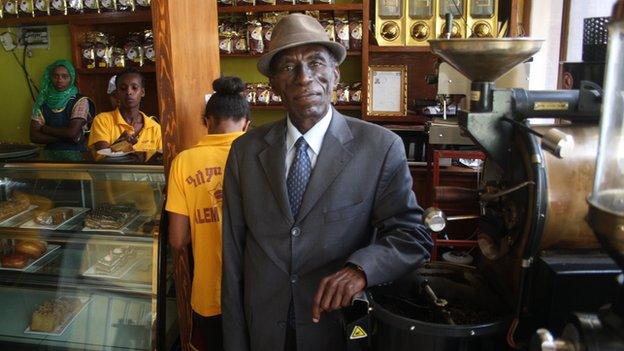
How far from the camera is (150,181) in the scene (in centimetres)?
206

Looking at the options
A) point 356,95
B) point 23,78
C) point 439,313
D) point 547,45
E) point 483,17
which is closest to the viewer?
point 439,313

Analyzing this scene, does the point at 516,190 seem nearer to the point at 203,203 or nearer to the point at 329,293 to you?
the point at 329,293

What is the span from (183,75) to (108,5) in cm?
243

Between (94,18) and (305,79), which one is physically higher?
(94,18)

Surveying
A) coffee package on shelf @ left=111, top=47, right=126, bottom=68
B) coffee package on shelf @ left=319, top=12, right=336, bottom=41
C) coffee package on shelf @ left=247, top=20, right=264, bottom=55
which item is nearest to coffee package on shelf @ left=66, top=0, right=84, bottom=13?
coffee package on shelf @ left=111, top=47, right=126, bottom=68

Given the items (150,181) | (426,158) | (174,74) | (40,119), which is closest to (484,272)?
(174,74)

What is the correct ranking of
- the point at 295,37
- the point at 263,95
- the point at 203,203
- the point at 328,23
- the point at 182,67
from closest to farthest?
the point at 295,37, the point at 203,203, the point at 182,67, the point at 328,23, the point at 263,95

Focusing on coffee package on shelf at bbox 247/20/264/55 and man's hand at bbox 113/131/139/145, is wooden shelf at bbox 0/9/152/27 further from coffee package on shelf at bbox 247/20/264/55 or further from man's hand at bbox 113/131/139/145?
man's hand at bbox 113/131/139/145

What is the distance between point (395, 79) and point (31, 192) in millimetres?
2532

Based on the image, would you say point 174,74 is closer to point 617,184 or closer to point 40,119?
point 617,184

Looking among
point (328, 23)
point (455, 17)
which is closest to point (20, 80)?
point (328, 23)

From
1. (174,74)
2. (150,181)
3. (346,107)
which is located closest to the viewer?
(174,74)

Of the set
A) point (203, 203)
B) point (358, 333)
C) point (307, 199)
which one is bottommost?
point (358, 333)

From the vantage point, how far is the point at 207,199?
5.80 feet
